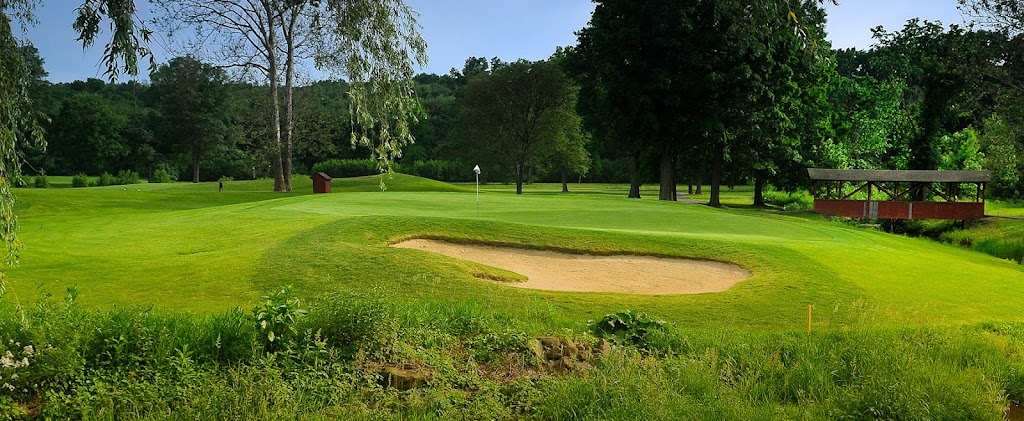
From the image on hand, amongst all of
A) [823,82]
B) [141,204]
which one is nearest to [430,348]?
[141,204]

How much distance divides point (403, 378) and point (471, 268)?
24.6ft

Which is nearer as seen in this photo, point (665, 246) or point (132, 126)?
point (665, 246)

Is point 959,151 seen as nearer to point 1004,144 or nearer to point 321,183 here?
point 1004,144

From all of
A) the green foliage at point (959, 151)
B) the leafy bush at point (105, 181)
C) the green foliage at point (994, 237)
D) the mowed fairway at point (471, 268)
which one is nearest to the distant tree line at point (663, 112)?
the green foliage at point (959, 151)

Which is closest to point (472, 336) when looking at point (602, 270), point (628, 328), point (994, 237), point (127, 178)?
point (628, 328)

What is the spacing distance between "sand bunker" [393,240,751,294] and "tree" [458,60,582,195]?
135ft

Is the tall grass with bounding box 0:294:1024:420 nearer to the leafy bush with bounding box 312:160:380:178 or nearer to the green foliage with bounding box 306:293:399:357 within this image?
the green foliage with bounding box 306:293:399:357

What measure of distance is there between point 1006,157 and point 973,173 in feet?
13.1

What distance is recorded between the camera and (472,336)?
8188mm

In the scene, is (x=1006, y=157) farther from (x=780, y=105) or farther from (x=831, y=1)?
(x=831, y=1)

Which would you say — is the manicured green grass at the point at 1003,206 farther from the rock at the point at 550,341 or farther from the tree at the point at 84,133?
the tree at the point at 84,133

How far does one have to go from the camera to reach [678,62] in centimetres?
4044

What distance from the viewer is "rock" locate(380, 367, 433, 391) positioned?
6539 mm

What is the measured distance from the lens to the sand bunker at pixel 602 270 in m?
13.8
